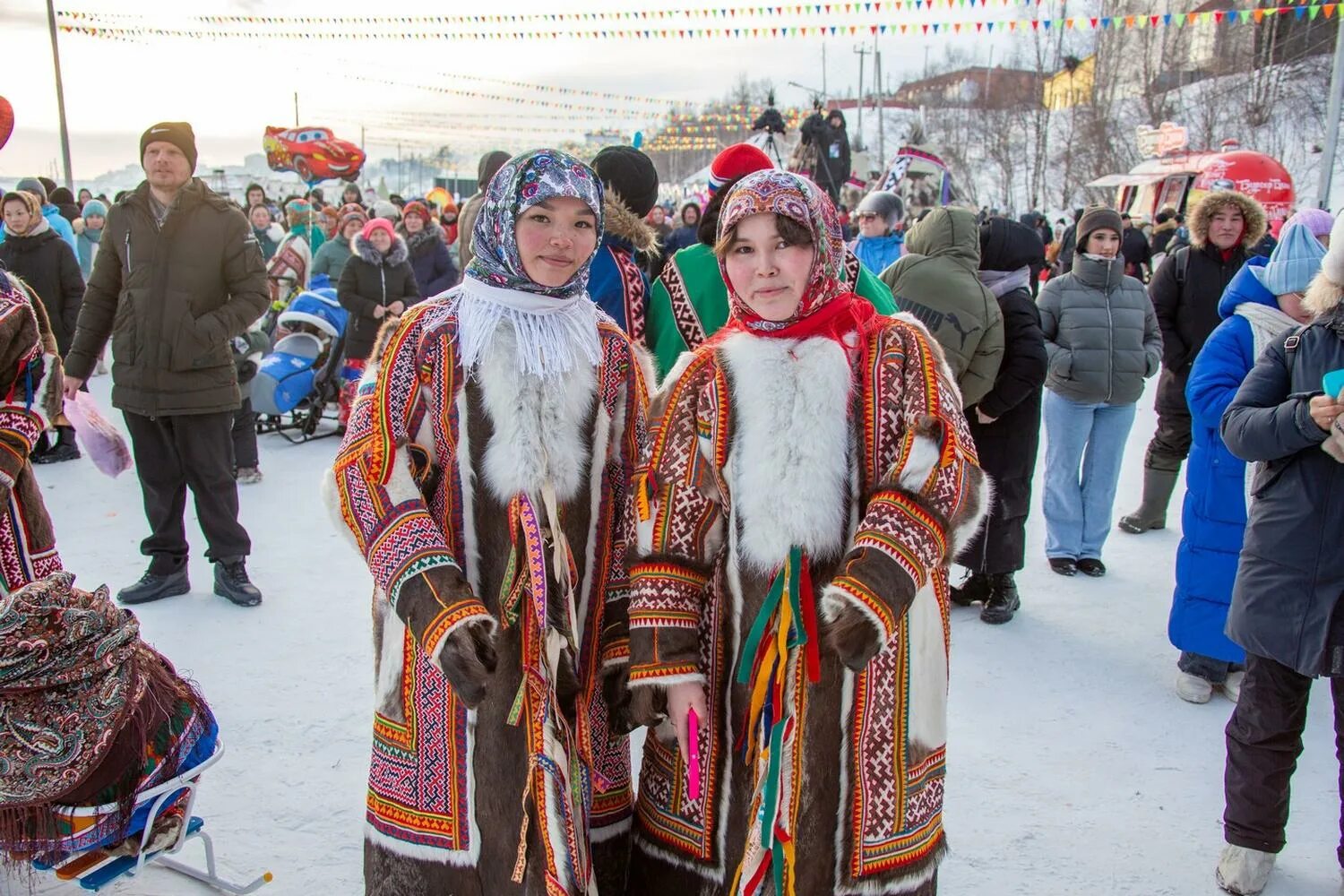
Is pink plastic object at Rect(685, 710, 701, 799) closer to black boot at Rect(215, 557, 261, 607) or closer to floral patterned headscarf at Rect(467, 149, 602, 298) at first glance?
floral patterned headscarf at Rect(467, 149, 602, 298)

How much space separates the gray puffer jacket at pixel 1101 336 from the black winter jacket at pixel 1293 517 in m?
2.22

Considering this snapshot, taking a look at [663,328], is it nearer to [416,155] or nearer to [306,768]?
[306,768]

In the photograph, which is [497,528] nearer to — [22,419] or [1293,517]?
[22,419]

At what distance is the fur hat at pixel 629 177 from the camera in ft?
10.4

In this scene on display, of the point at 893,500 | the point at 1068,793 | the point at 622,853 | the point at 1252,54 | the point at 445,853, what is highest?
the point at 1252,54

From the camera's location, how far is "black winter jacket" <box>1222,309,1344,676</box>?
2.38 meters

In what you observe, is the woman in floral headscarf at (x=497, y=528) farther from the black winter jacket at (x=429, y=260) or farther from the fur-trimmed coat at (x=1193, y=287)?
the black winter jacket at (x=429, y=260)

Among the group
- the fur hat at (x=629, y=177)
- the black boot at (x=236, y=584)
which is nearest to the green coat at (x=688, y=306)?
the fur hat at (x=629, y=177)

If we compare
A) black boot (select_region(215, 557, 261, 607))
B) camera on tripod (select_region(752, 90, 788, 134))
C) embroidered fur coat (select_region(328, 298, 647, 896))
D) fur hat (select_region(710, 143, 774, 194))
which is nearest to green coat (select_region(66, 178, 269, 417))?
black boot (select_region(215, 557, 261, 607))

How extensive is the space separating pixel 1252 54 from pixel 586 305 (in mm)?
30267

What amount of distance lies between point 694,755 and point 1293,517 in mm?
1727

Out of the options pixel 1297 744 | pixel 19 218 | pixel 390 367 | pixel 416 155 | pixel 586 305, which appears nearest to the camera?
pixel 390 367

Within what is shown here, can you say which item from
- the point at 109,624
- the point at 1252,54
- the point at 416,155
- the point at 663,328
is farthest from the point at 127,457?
the point at 416,155

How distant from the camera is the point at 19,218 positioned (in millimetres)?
6203
